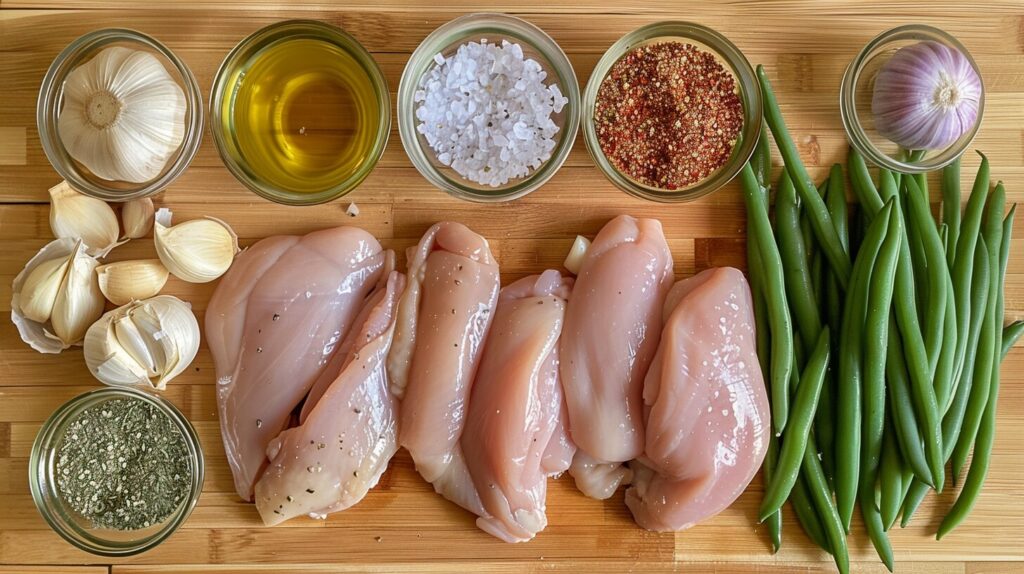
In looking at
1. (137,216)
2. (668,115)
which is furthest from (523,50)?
(137,216)

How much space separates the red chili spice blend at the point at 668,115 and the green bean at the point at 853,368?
43 cm

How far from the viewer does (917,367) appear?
74.1 inches

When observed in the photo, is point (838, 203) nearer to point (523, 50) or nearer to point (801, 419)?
point (801, 419)

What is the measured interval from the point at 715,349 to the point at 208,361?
4.47 feet

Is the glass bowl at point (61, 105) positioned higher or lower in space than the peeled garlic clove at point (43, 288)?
higher

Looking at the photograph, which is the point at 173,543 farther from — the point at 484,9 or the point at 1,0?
the point at 484,9

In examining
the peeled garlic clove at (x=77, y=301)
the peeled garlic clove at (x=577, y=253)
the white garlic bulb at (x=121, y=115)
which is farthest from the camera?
the peeled garlic clove at (x=577, y=253)

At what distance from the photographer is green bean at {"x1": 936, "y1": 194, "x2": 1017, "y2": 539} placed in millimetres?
1990

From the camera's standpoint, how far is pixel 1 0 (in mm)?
2020

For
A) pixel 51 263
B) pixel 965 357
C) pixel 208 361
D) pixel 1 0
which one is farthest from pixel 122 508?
pixel 965 357

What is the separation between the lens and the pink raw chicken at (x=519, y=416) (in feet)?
6.23

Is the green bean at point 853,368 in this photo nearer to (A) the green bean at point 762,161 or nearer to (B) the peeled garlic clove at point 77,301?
(A) the green bean at point 762,161

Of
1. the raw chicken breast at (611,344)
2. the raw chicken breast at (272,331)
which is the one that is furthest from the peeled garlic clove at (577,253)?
the raw chicken breast at (272,331)

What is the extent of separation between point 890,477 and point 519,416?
0.99m
